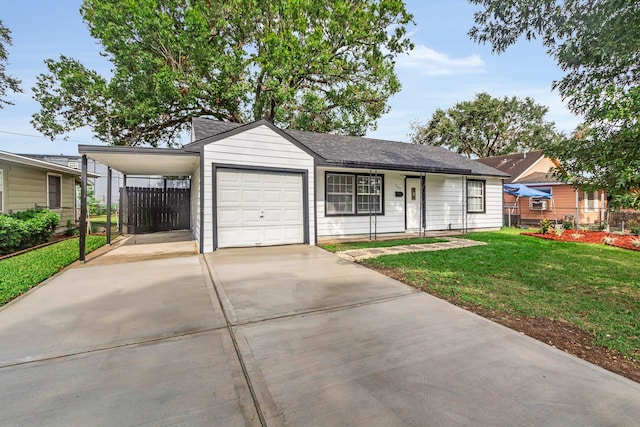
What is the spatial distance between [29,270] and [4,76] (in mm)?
17791

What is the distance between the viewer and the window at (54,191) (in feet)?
39.5

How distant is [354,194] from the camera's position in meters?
10.3

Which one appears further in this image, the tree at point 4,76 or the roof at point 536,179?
the roof at point 536,179

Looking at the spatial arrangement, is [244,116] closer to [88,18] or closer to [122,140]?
[122,140]

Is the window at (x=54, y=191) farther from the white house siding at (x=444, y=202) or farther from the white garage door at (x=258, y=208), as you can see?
the white house siding at (x=444, y=202)

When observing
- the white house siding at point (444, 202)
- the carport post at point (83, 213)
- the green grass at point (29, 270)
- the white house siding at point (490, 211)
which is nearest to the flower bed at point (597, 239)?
the white house siding at point (490, 211)

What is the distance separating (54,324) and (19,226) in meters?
6.87

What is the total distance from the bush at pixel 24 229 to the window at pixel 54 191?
2903 mm

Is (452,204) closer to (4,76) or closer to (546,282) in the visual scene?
(546,282)

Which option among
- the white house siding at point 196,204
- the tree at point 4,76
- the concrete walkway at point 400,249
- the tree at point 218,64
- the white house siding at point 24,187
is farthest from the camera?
the tree at point 4,76

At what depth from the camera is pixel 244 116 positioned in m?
18.8

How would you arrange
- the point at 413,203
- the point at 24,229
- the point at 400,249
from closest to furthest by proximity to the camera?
1. the point at 24,229
2. the point at 400,249
3. the point at 413,203

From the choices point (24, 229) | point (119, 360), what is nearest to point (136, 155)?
point (24, 229)

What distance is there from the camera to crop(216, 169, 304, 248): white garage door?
7.85m
